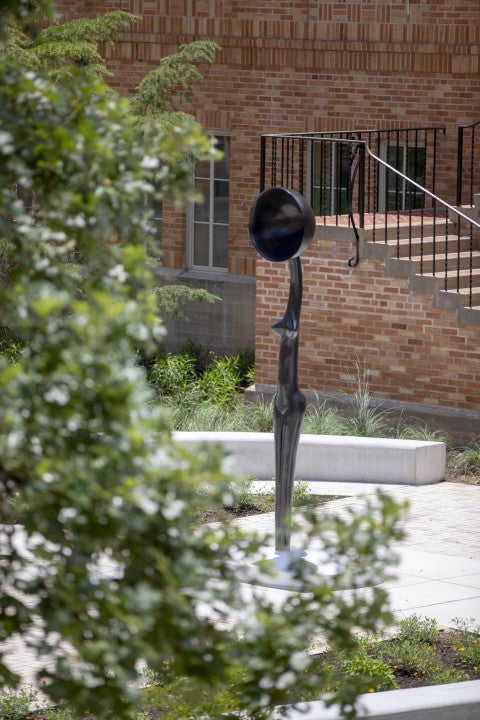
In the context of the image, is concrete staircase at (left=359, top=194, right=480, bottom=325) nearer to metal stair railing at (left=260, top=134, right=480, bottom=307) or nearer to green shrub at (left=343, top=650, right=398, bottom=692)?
metal stair railing at (left=260, top=134, right=480, bottom=307)

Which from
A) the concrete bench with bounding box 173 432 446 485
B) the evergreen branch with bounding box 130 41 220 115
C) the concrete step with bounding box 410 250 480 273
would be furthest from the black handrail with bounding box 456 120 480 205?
the concrete bench with bounding box 173 432 446 485

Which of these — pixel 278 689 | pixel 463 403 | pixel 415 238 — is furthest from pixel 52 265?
pixel 415 238

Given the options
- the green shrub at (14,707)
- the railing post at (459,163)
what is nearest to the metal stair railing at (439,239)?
the railing post at (459,163)

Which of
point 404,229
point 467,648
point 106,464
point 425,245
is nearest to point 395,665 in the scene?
point 467,648

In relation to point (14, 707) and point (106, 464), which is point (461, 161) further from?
point (106, 464)

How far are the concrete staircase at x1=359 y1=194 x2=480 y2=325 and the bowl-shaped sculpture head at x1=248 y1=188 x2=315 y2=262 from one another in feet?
14.9

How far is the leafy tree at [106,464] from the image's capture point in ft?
7.66

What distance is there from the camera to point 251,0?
17.2 metres

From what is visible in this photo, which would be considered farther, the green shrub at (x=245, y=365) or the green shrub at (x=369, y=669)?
the green shrub at (x=245, y=365)

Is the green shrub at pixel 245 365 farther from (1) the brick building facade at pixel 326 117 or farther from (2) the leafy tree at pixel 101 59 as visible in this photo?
(2) the leafy tree at pixel 101 59

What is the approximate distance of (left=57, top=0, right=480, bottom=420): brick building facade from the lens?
13.3 m

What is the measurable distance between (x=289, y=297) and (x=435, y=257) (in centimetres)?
536

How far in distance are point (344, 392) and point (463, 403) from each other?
1.41 metres

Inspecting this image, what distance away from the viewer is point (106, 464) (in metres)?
2.33
